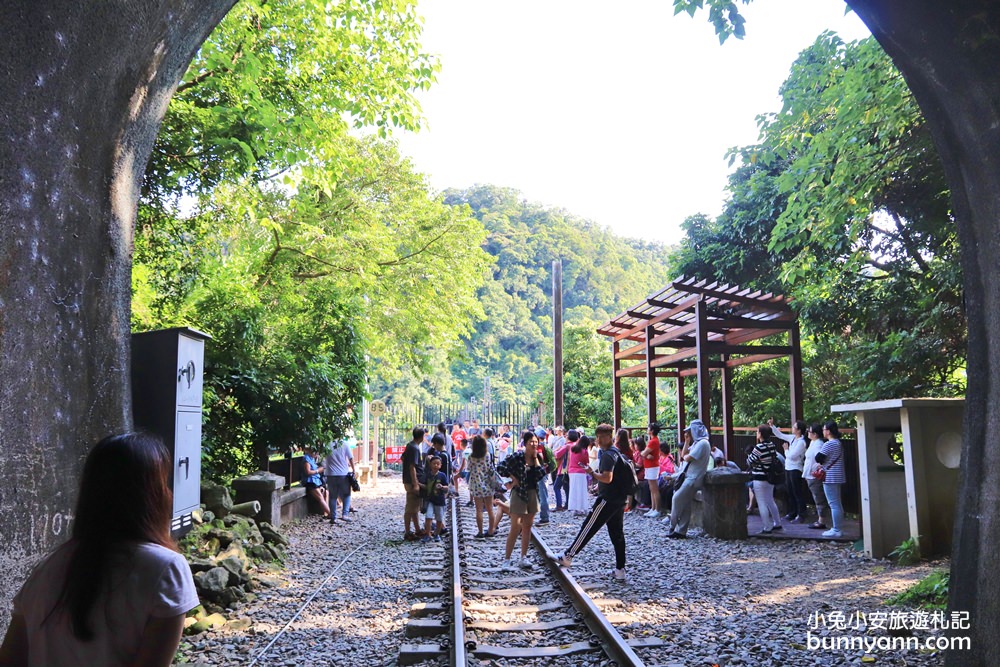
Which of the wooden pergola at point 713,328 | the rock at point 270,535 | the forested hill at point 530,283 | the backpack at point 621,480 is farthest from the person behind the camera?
the forested hill at point 530,283

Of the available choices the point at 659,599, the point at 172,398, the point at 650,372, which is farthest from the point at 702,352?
the point at 172,398

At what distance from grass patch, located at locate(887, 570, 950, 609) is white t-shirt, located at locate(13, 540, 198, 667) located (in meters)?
6.60

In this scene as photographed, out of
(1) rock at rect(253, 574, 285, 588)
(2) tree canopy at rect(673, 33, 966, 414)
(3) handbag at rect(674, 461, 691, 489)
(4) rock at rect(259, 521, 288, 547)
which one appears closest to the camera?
(1) rock at rect(253, 574, 285, 588)

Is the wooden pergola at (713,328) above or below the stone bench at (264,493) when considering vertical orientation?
above

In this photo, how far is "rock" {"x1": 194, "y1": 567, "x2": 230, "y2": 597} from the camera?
7008 millimetres

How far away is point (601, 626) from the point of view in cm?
604

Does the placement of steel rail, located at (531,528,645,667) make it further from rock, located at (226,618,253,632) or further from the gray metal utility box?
the gray metal utility box

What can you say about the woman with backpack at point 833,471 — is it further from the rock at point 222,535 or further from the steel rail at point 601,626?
the rock at point 222,535

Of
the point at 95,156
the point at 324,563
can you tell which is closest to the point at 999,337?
the point at 95,156

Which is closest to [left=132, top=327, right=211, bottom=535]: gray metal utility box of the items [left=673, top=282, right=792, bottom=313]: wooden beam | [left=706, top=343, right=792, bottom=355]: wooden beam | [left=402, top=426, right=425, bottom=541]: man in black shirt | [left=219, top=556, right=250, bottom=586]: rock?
[left=219, top=556, right=250, bottom=586]: rock

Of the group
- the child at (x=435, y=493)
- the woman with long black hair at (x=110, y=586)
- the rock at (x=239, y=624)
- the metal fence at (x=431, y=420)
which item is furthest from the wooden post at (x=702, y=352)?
the metal fence at (x=431, y=420)

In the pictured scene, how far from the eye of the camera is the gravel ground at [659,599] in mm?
5750

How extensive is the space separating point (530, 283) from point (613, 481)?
55.1 meters

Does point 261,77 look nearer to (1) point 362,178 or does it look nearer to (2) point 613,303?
(1) point 362,178
